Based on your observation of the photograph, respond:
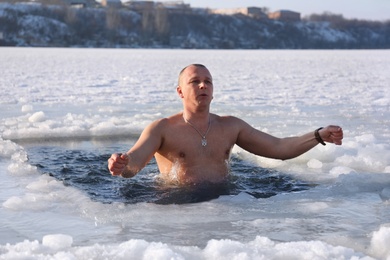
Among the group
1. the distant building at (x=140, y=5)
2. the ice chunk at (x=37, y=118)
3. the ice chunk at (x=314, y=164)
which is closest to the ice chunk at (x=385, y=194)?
the ice chunk at (x=314, y=164)

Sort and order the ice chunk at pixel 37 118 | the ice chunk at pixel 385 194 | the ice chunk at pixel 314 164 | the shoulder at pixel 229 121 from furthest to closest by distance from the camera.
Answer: the ice chunk at pixel 37 118 → the ice chunk at pixel 314 164 → the shoulder at pixel 229 121 → the ice chunk at pixel 385 194

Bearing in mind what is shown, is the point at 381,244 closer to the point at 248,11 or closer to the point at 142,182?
the point at 142,182

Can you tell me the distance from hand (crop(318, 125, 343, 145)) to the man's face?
2.07ft

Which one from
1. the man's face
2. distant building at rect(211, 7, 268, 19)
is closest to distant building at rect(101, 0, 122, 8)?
distant building at rect(211, 7, 268, 19)

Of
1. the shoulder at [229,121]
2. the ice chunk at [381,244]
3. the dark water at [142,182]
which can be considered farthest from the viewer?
the shoulder at [229,121]

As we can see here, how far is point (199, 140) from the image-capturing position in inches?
143

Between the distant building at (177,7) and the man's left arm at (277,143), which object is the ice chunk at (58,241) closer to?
the man's left arm at (277,143)

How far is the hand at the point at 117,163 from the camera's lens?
2.84 metres

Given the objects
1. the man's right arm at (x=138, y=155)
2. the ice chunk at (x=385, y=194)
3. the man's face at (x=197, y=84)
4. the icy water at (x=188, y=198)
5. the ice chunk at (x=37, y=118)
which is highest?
the man's face at (x=197, y=84)

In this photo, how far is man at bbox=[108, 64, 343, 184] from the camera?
3.53 meters

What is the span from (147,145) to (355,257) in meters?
1.57

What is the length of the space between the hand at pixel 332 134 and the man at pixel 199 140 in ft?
0.22

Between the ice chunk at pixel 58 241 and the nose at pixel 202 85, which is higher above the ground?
the nose at pixel 202 85

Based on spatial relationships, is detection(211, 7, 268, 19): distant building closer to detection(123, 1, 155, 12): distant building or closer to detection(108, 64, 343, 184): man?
detection(123, 1, 155, 12): distant building
